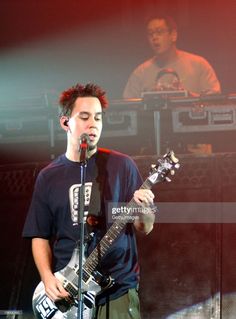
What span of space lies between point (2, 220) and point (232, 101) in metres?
2.21

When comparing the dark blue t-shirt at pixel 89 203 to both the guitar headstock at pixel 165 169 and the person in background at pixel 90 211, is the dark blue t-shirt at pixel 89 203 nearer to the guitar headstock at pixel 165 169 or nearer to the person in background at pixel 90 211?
the person in background at pixel 90 211

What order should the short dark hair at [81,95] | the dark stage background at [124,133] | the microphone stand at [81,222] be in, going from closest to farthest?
the microphone stand at [81,222] → the short dark hair at [81,95] → the dark stage background at [124,133]

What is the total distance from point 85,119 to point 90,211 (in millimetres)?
519

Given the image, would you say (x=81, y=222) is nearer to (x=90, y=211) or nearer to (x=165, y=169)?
(x=90, y=211)

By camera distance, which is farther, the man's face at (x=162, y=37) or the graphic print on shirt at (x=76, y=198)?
the man's face at (x=162, y=37)

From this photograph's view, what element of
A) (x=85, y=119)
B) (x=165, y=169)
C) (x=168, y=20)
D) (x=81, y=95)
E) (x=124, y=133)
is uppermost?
(x=168, y=20)

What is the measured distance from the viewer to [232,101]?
500cm

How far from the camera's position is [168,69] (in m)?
5.87

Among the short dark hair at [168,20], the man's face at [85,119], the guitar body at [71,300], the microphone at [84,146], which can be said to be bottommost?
the guitar body at [71,300]

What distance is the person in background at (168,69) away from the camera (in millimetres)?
5781

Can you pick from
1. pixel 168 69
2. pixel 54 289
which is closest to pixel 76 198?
pixel 54 289

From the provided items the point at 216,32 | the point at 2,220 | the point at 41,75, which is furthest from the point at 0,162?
the point at 216,32

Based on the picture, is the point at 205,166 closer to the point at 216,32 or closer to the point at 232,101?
the point at 232,101
